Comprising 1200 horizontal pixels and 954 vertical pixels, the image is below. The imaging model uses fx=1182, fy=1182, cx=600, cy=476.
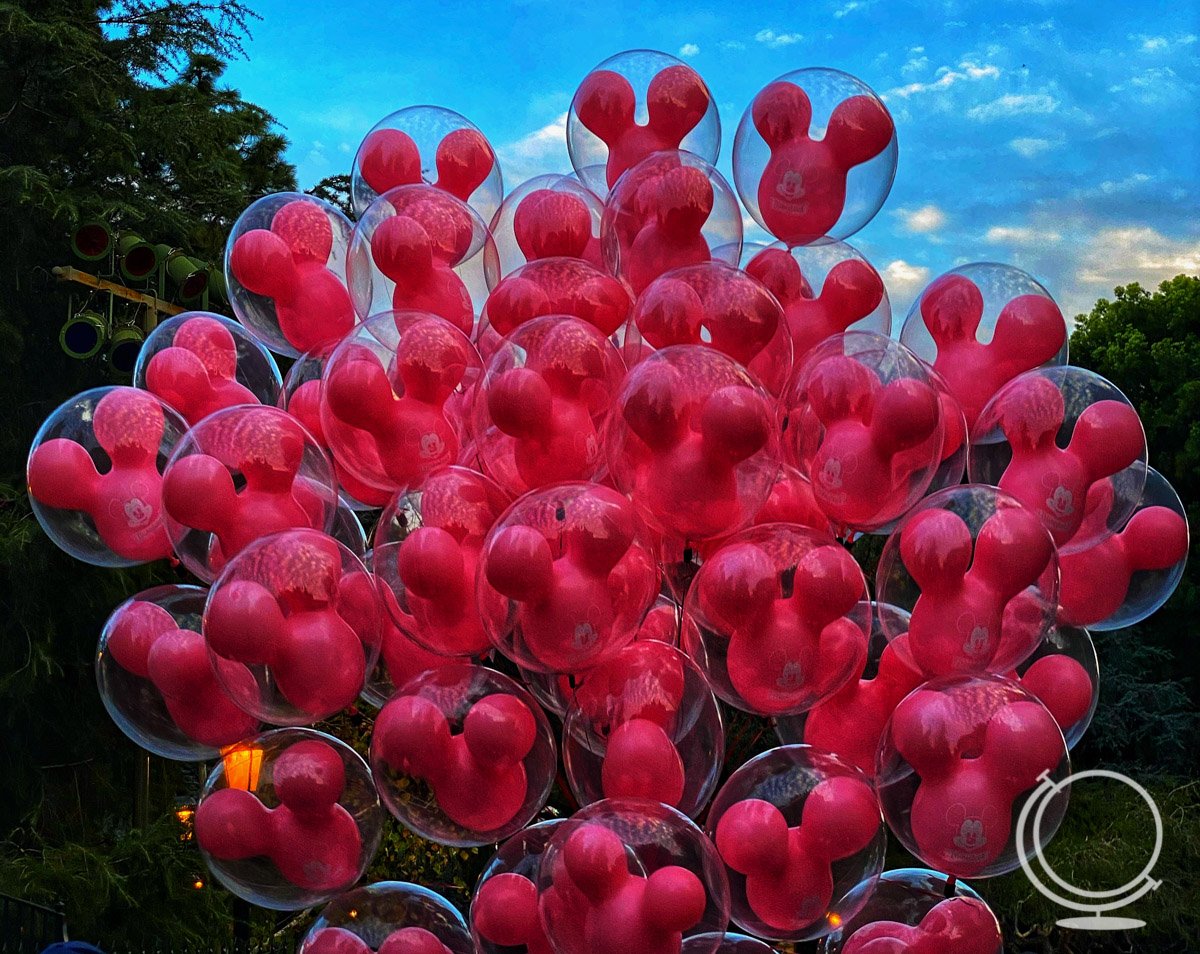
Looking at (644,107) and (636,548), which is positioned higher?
(644,107)

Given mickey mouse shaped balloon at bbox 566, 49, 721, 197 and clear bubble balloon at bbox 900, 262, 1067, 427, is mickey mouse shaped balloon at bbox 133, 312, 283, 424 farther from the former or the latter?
clear bubble balloon at bbox 900, 262, 1067, 427

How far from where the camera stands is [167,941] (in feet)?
21.9

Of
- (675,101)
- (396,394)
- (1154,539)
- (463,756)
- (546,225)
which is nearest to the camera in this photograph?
(463,756)

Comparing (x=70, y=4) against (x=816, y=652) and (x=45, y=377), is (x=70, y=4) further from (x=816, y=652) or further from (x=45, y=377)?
(x=816, y=652)

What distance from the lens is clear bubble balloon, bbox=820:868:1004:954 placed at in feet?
7.91

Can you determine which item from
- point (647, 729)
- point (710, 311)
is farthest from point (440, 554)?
point (710, 311)

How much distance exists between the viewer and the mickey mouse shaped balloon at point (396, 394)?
2.46 metres

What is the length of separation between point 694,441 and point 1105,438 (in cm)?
97

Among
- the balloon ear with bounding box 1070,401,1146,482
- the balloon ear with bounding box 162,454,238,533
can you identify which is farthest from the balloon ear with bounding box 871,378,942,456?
the balloon ear with bounding box 162,454,238,533

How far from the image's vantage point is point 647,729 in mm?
2273

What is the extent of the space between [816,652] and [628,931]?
1.99 feet

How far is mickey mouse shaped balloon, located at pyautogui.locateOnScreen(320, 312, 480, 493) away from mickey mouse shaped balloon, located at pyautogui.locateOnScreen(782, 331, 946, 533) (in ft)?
2.50

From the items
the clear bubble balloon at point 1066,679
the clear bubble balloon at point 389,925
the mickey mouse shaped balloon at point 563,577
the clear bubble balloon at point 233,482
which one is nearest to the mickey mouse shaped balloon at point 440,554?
the mickey mouse shaped balloon at point 563,577

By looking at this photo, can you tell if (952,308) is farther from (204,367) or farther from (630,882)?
(204,367)
